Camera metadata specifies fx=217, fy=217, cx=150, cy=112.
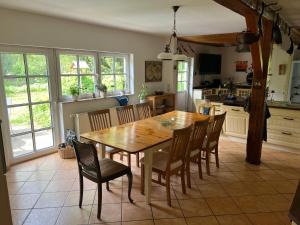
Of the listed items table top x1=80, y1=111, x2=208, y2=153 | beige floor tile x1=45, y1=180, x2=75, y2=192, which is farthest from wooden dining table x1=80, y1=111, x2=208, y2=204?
beige floor tile x1=45, y1=180, x2=75, y2=192

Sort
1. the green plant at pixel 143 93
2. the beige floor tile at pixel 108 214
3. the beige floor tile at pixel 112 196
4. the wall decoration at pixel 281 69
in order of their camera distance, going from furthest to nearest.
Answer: the wall decoration at pixel 281 69 < the green plant at pixel 143 93 < the beige floor tile at pixel 112 196 < the beige floor tile at pixel 108 214

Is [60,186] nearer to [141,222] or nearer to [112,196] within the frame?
[112,196]

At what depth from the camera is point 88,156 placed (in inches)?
86.5

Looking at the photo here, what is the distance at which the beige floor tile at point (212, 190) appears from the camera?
268 cm

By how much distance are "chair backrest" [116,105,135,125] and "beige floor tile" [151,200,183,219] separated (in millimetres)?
1517

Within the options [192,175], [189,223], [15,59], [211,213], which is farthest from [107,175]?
[15,59]

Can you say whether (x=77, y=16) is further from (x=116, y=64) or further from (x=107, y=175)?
(x=107, y=175)

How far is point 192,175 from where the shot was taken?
10.4 ft

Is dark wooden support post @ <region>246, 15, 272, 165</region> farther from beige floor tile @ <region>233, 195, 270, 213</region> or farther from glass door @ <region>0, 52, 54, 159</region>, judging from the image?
Result: glass door @ <region>0, 52, 54, 159</region>

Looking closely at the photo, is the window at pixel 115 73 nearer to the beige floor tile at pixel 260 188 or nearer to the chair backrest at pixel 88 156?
the chair backrest at pixel 88 156

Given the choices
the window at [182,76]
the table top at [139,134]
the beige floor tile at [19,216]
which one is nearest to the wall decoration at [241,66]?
the window at [182,76]

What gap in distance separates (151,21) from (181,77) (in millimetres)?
3063

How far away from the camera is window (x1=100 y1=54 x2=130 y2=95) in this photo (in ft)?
15.1

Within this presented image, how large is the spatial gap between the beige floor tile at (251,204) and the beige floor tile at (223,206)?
7 centimetres
